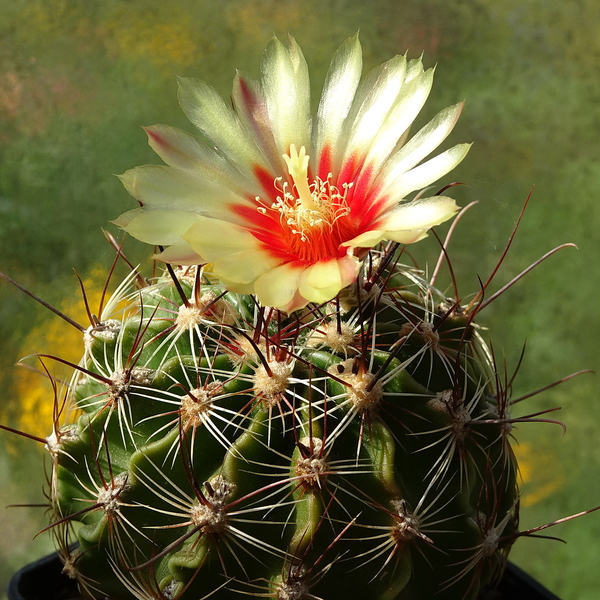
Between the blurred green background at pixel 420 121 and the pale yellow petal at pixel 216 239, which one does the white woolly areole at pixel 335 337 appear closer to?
the pale yellow petal at pixel 216 239

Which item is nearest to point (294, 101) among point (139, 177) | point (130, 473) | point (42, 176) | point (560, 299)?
point (139, 177)

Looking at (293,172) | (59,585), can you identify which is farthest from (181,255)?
(59,585)

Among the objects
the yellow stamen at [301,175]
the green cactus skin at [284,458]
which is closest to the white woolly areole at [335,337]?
the green cactus skin at [284,458]

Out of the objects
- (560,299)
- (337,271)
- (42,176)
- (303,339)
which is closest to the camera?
(337,271)

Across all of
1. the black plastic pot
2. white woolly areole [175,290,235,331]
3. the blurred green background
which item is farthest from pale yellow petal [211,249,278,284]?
the blurred green background

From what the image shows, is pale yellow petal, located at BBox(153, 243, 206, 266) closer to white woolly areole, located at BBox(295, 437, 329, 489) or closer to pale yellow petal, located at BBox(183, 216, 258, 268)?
pale yellow petal, located at BBox(183, 216, 258, 268)

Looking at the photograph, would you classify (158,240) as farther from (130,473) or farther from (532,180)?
(532,180)
